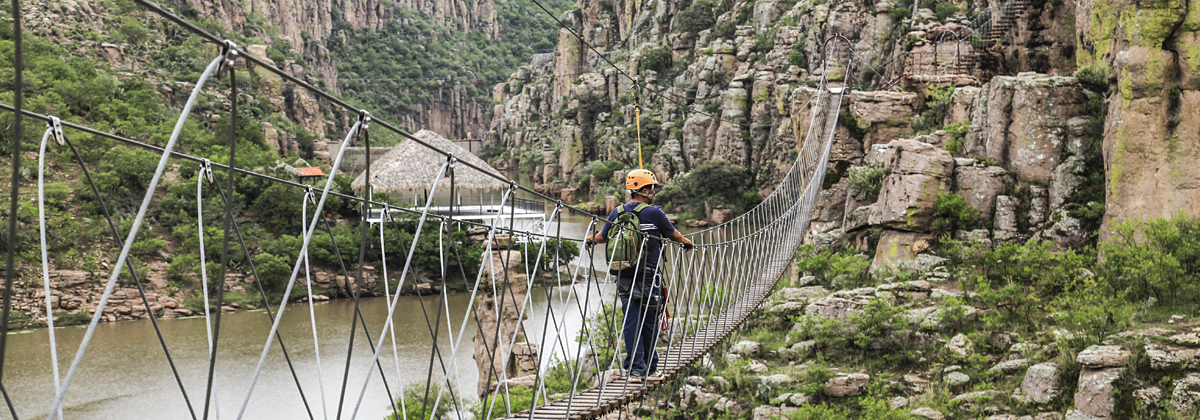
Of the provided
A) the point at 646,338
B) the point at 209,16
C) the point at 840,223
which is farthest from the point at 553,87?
the point at 646,338

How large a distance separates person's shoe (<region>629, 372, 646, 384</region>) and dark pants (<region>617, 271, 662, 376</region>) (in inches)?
0.4

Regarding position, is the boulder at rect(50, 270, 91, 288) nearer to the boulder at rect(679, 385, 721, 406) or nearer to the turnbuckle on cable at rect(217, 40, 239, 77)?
the boulder at rect(679, 385, 721, 406)

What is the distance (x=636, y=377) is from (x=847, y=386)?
267cm

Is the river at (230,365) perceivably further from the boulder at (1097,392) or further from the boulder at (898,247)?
the boulder at (1097,392)

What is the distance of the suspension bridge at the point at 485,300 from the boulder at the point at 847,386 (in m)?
0.77

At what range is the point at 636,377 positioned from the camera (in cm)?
392

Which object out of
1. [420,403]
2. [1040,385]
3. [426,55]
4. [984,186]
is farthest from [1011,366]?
[426,55]

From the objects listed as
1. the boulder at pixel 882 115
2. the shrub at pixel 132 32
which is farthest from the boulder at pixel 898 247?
the shrub at pixel 132 32

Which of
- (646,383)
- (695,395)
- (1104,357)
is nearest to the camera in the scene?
(646,383)

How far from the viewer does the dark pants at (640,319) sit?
3793mm

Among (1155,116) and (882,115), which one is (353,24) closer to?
(882,115)

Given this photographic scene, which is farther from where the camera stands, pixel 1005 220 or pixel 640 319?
pixel 1005 220

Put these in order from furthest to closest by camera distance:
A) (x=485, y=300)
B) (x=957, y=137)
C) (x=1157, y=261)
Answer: (x=485, y=300) → (x=957, y=137) → (x=1157, y=261)

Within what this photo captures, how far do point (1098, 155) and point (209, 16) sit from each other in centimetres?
3639
